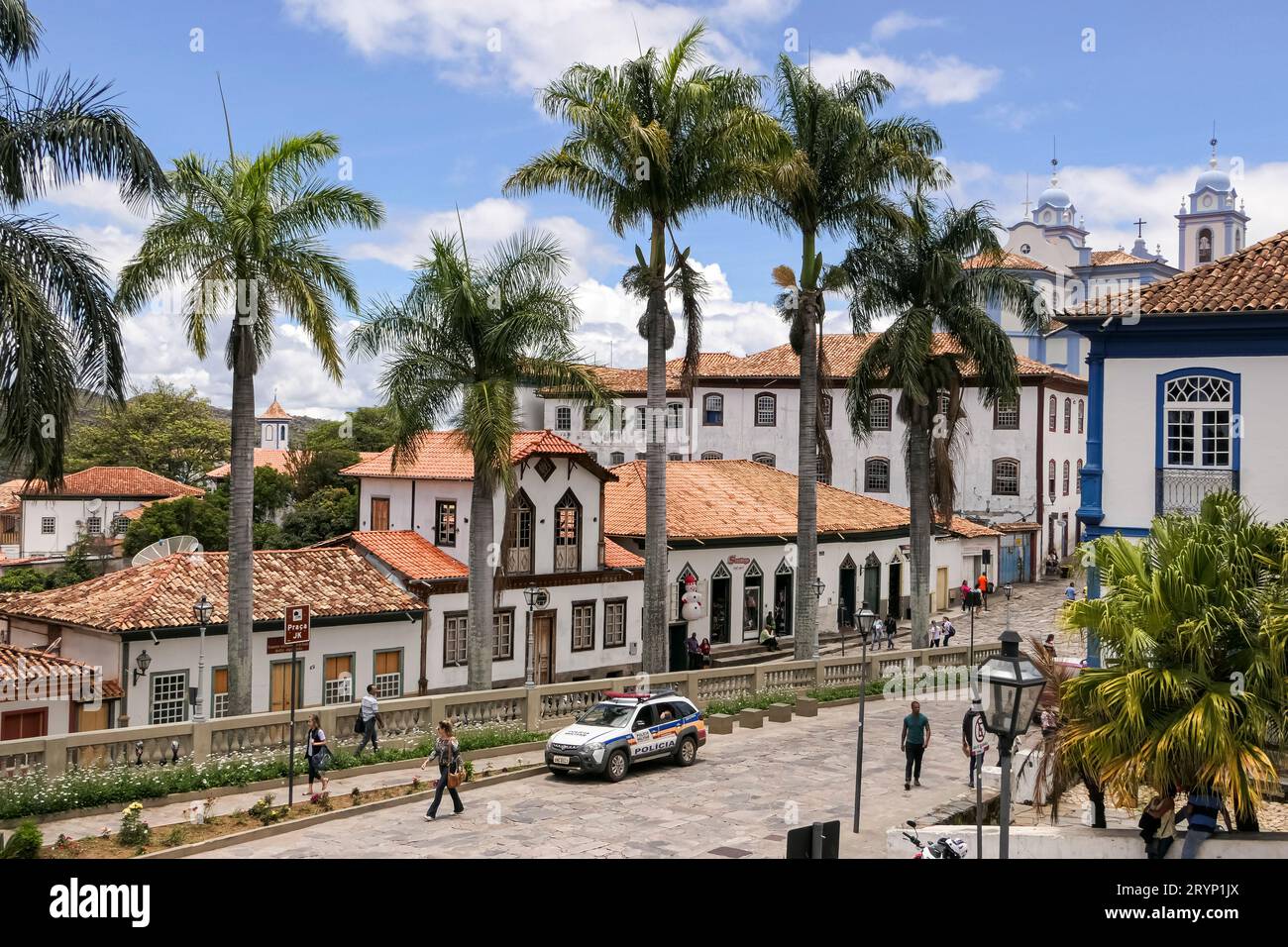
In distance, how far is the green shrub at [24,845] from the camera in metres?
12.8

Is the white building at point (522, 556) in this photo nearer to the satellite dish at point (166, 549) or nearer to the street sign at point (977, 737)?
the satellite dish at point (166, 549)

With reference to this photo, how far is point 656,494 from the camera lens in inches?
1101

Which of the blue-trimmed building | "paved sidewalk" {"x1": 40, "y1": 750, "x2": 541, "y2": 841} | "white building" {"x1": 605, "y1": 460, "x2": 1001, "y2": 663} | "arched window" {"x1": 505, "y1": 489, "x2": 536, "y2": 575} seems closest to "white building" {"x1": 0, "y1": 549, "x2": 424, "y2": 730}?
"arched window" {"x1": 505, "y1": 489, "x2": 536, "y2": 575}

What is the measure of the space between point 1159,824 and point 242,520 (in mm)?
16514

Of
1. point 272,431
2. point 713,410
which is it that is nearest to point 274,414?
point 272,431

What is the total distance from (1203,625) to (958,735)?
1337 cm

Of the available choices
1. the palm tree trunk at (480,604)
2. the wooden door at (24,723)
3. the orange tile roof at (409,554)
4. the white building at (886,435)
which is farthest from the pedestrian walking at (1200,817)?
the white building at (886,435)

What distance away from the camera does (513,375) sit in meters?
26.8

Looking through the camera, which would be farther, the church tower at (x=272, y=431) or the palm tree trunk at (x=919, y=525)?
the church tower at (x=272, y=431)

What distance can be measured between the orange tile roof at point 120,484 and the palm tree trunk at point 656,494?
1998 inches

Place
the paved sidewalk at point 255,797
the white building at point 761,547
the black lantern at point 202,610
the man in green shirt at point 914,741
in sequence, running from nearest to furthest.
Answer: the paved sidewalk at point 255,797, the man in green shirt at point 914,741, the black lantern at point 202,610, the white building at point 761,547

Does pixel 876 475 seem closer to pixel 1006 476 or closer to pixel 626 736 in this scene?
pixel 1006 476

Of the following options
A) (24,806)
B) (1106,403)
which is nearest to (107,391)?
(24,806)

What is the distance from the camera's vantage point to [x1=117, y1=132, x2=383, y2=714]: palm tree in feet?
71.8
